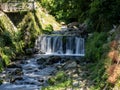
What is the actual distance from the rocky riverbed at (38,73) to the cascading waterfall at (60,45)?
2.68 m

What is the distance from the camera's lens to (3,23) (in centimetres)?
2714

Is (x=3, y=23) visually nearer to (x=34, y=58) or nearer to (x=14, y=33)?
(x=14, y=33)

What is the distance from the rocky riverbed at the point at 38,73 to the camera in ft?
56.9

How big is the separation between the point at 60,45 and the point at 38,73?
7.53m

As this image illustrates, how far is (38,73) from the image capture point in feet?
67.9

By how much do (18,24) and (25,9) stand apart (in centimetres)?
137

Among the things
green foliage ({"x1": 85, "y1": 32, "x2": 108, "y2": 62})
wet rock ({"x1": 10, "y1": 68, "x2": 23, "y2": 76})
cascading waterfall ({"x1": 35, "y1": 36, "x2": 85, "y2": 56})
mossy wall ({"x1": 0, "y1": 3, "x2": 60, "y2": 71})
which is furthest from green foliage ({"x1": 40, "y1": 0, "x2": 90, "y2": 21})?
wet rock ({"x1": 10, "y1": 68, "x2": 23, "y2": 76})

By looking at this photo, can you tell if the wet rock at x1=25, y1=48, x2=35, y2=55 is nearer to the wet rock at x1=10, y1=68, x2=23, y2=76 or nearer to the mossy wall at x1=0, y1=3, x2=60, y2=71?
the mossy wall at x1=0, y1=3, x2=60, y2=71

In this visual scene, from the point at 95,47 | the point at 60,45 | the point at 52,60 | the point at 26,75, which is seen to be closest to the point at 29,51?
the point at 60,45

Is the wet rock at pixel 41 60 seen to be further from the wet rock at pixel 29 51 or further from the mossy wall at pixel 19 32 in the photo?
the wet rock at pixel 29 51

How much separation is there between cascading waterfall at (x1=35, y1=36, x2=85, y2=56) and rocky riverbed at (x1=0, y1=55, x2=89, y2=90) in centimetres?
268

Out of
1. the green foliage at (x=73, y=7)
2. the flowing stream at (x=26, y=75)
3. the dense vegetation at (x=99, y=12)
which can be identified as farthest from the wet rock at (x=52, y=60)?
the green foliage at (x=73, y=7)

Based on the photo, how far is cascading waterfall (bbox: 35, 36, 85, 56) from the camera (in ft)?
89.2

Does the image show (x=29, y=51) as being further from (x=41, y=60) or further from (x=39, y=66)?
A: (x=39, y=66)
